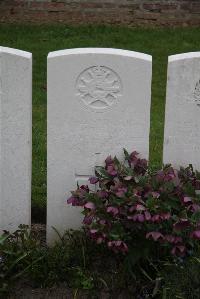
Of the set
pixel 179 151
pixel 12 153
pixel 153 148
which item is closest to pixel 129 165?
pixel 179 151

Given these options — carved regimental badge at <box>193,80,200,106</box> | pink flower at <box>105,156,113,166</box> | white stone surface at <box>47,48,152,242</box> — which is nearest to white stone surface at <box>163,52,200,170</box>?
carved regimental badge at <box>193,80,200,106</box>

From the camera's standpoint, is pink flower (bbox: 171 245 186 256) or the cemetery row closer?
pink flower (bbox: 171 245 186 256)

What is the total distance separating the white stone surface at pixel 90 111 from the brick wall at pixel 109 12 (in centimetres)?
711

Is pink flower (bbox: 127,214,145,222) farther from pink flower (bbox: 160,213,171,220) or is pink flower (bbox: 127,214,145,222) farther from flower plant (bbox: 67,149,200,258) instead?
pink flower (bbox: 160,213,171,220)

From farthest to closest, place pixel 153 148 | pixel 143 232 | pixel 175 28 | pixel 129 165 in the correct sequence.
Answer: pixel 175 28 < pixel 153 148 < pixel 129 165 < pixel 143 232

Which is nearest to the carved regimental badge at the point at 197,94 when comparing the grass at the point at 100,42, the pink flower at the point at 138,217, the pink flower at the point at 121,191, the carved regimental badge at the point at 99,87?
the carved regimental badge at the point at 99,87

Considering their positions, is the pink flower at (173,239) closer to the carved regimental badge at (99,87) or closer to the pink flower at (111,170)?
the pink flower at (111,170)

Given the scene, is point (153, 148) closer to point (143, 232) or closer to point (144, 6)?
point (143, 232)

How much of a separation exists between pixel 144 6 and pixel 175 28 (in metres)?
0.61

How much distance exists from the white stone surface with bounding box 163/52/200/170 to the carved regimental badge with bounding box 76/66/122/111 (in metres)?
0.34

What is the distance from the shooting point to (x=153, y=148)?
20.6ft

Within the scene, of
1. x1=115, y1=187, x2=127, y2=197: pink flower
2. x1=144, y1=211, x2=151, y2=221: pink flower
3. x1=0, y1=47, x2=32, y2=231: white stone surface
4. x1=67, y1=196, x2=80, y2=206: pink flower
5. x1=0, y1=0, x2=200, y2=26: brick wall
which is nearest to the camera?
x1=144, y1=211, x2=151, y2=221: pink flower

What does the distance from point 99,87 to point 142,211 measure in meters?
0.85

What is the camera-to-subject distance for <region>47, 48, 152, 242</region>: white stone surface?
14.0 ft
